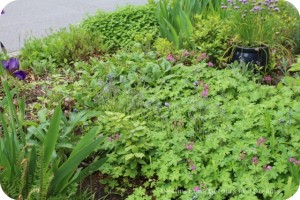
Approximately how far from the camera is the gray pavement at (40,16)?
6.12 m

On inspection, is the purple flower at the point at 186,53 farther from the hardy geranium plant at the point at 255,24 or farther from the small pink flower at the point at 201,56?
the hardy geranium plant at the point at 255,24

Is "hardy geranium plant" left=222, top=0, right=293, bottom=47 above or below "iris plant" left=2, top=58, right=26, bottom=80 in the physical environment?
below

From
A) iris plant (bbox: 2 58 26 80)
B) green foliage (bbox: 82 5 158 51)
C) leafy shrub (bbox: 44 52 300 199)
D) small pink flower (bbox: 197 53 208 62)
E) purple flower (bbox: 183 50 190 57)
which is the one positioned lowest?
leafy shrub (bbox: 44 52 300 199)

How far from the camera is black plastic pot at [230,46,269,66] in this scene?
13.0 ft

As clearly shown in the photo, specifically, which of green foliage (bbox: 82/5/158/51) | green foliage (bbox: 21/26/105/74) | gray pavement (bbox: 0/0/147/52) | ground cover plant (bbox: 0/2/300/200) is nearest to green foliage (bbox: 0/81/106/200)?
ground cover plant (bbox: 0/2/300/200)

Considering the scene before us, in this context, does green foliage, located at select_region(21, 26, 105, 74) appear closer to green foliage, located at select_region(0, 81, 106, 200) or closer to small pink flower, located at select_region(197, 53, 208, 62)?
small pink flower, located at select_region(197, 53, 208, 62)

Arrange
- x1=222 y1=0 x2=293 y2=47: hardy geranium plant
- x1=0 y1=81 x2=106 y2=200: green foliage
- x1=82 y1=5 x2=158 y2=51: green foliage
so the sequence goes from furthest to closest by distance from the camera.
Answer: x1=82 y1=5 x2=158 y2=51: green foliage, x1=222 y1=0 x2=293 y2=47: hardy geranium plant, x1=0 y1=81 x2=106 y2=200: green foliage

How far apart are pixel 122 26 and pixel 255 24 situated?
1758 mm

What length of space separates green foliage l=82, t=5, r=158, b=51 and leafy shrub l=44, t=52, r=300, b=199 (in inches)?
58.3

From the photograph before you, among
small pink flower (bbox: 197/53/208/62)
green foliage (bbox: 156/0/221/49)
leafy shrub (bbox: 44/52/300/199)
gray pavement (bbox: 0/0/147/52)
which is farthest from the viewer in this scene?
gray pavement (bbox: 0/0/147/52)

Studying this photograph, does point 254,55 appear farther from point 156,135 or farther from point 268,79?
point 156,135

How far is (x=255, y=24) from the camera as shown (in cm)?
405

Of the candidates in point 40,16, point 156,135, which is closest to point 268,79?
point 156,135

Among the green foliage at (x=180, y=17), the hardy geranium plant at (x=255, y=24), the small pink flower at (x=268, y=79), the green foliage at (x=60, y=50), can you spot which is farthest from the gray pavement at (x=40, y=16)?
the small pink flower at (x=268, y=79)
